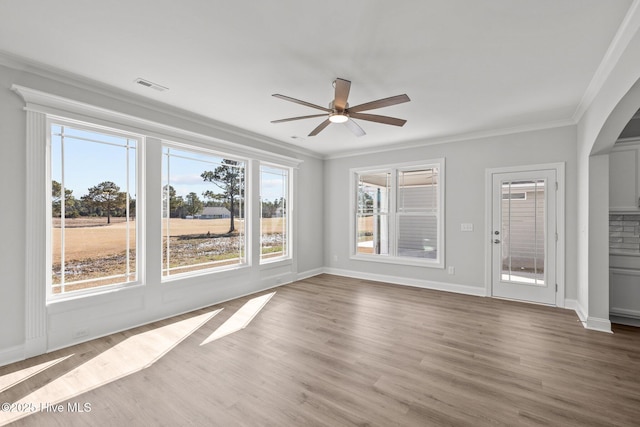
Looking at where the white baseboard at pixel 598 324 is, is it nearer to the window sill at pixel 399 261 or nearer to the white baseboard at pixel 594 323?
the white baseboard at pixel 594 323

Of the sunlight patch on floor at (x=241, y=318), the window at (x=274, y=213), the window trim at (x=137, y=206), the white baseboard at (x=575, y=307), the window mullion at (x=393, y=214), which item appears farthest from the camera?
the window mullion at (x=393, y=214)

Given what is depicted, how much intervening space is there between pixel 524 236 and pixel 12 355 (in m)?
6.40

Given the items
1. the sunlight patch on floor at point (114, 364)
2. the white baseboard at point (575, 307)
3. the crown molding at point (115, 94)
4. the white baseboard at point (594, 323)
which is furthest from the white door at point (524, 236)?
the sunlight patch on floor at point (114, 364)

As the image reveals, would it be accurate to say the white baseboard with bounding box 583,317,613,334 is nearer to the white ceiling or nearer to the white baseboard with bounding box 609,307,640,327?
the white baseboard with bounding box 609,307,640,327

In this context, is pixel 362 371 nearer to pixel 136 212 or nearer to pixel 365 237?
pixel 136 212

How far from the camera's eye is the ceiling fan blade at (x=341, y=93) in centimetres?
249

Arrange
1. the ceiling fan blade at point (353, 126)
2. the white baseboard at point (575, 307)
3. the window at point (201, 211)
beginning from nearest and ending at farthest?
the ceiling fan blade at point (353, 126) < the white baseboard at point (575, 307) < the window at point (201, 211)

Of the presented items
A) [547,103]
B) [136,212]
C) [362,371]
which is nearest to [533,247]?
[547,103]

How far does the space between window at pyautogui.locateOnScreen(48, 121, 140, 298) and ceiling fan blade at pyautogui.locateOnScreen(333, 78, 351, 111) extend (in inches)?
103

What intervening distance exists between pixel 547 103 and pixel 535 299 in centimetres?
287

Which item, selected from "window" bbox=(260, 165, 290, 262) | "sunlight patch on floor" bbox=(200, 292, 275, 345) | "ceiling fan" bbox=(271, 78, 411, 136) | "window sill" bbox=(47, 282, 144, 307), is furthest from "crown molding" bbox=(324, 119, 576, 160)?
"window sill" bbox=(47, 282, 144, 307)

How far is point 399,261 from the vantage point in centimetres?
576

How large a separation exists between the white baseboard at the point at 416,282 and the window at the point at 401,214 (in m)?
0.35

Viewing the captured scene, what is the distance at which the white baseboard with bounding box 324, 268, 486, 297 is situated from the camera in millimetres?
4969
